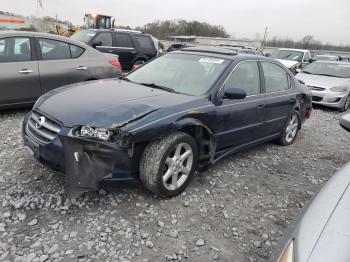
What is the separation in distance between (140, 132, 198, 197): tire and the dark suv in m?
8.17

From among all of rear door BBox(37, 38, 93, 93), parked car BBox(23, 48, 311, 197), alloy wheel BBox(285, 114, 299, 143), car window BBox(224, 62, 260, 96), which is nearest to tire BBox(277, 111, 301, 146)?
alloy wheel BBox(285, 114, 299, 143)

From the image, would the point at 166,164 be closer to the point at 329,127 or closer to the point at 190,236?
the point at 190,236

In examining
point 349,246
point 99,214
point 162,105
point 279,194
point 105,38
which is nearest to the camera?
point 349,246

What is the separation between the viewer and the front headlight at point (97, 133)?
2936 millimetres

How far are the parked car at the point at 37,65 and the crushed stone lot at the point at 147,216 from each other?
126 cm

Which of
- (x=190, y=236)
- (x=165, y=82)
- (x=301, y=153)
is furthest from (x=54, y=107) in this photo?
(x=301, y=153)

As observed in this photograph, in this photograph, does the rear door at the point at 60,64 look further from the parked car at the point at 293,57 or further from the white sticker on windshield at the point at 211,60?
the parked car at the point at 293,57

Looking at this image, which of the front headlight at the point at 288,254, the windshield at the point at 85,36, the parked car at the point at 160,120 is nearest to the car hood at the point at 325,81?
the parked car at the point at 160,120

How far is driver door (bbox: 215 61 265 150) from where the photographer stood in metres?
4.02

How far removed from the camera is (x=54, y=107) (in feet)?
11.2

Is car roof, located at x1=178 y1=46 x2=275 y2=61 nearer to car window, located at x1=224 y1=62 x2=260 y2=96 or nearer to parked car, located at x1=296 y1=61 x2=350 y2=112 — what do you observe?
car window, located at x1=224 y1=62 x2=260 y2=96

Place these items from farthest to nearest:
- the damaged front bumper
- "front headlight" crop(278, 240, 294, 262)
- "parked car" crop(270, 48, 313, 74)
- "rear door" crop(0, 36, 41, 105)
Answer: "parked car" crop(270, 48, 313, 74), "rear door" crop(0, 36, 41, 105), the damaged front bumper, "front headlight" crop(278, 240, 294, 262)

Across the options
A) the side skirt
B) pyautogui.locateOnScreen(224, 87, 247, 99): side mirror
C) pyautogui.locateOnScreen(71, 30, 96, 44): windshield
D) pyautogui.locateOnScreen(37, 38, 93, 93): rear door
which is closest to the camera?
pyautogui.locateOnScreen(224, 87, 247, 99): side mirror

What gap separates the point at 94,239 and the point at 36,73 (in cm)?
388
